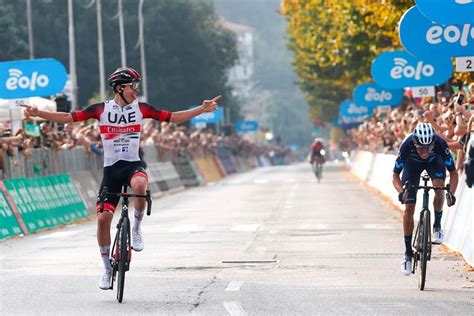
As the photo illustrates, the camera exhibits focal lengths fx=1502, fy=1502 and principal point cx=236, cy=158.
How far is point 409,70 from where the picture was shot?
28.6 metres

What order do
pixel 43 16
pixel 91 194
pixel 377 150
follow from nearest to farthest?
pixel 91 194 → pixel 377 150 → pixel 43 16

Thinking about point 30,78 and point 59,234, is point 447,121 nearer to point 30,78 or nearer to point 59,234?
point 59,234

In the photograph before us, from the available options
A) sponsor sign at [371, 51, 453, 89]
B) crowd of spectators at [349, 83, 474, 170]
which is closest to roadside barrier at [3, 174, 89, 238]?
sponsor sign at [371, 51, 453, 89]

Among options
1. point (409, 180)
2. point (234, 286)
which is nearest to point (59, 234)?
point (234, 286)

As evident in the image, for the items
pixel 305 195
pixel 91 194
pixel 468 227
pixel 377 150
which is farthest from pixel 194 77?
pixel 468 227

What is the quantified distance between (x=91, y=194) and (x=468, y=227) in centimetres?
1714

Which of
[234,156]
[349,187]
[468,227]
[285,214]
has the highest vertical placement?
[468,227]

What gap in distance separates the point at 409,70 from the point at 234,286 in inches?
567

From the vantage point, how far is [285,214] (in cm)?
3009

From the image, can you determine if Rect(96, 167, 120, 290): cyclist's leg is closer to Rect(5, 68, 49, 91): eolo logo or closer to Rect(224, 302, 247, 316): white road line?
Rect(224, 302, 247, 316): white road line

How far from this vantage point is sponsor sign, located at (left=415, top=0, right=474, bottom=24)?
54.3 feet

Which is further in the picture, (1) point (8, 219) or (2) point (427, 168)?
(1) point (8, 219)

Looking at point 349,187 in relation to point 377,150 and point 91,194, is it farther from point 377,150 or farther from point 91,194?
point 91,194

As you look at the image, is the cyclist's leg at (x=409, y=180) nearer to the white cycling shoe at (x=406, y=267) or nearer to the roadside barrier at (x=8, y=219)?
the white cycling shoe at (x=406, y=267)
